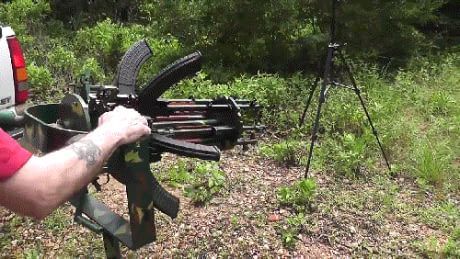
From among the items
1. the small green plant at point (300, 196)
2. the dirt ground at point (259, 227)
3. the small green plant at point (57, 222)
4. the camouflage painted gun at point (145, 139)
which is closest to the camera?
the camouflage painted gun at point (145, 139)

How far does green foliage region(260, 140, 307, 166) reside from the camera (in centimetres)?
500

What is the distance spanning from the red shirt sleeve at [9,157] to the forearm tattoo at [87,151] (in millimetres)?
186

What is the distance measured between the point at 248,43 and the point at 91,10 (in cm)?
508

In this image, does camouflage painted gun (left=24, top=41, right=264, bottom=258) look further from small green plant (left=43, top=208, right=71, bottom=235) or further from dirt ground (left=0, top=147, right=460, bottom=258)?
small green plant (left=43, top=208, right=71, bottom=235)

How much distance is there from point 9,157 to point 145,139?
0.61 meters

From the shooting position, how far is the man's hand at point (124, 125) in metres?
1.82

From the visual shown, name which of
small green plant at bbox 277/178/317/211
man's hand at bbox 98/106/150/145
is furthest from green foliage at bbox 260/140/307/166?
man's hand at bbox 98/106/150/145

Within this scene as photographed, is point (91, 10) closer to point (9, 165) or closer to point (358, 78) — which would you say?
point (358, 78)

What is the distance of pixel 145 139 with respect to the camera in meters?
2.04

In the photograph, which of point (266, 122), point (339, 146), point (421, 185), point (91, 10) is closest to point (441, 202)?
point (421, 185)

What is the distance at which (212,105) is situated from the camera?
2.50 metres

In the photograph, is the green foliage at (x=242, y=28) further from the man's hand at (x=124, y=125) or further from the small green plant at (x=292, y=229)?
the man's hand at (x=124, y=125)

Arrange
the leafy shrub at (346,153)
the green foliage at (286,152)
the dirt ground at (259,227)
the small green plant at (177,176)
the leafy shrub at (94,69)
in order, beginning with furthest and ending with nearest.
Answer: the leafy shrub at (94,69)
the green foliage at (286,152)
the leafy shrub at (346,153)
the small green plant at (177,176)
the dirt ground at (259,227)

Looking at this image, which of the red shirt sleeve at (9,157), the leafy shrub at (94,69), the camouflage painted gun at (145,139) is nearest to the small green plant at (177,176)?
the camouflage painted gun at (145,139)
